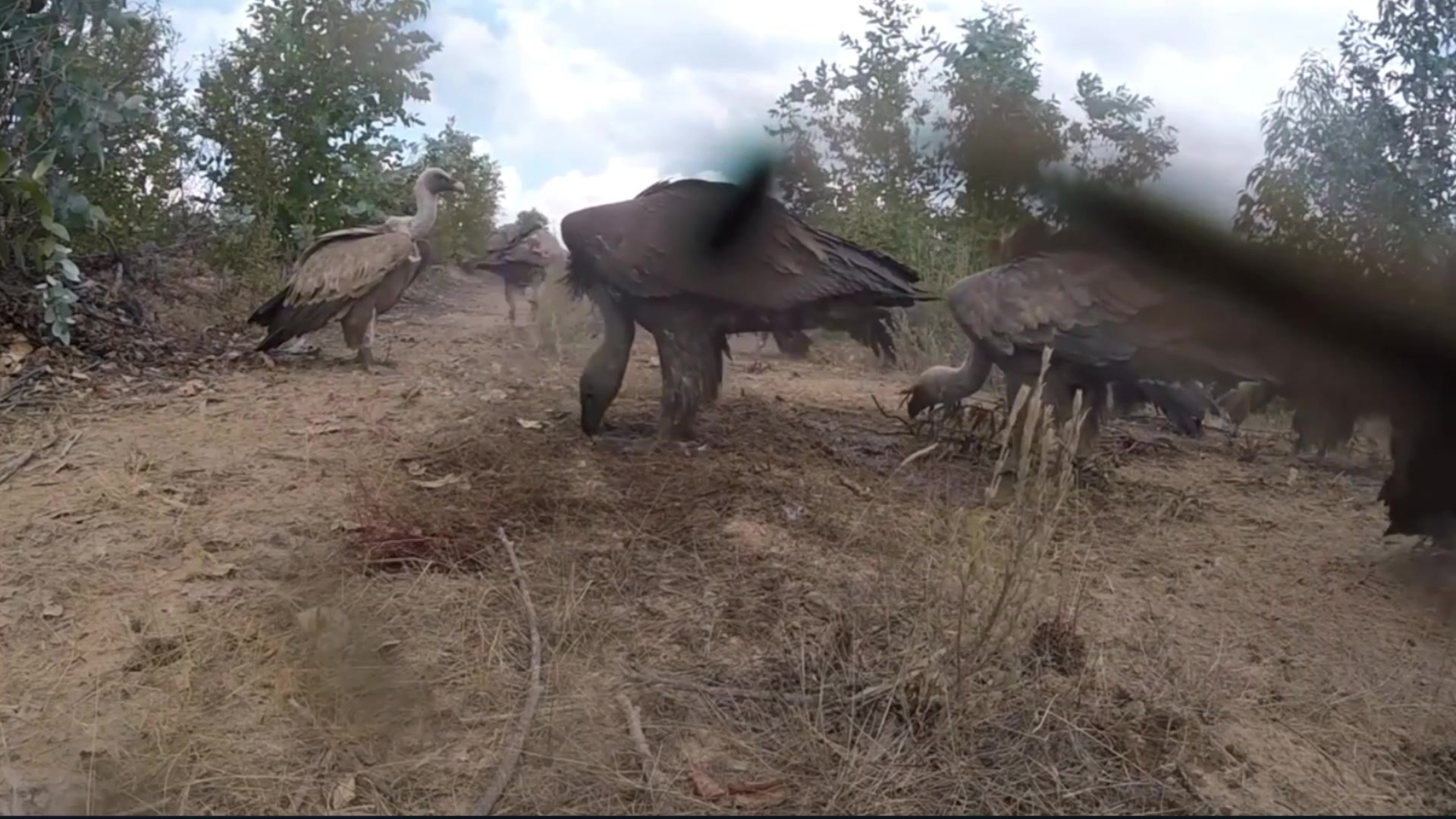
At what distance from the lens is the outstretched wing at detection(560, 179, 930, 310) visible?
5230 mm

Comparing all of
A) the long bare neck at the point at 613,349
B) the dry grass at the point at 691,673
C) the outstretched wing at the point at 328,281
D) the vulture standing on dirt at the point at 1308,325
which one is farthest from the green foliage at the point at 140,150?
the vulture standing on dirt at the point at 1308,325

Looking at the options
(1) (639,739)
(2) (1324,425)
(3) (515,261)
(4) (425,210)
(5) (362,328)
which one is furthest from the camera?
(3) (515,261)

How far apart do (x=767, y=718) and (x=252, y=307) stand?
7.66 meters

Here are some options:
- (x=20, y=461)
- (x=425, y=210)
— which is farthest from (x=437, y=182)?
(x=20, y=461)

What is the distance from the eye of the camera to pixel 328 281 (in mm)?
7344

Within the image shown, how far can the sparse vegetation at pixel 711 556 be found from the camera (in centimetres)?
289

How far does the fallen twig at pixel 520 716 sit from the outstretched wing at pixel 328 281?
402 cm

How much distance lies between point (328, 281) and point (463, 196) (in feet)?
5.34

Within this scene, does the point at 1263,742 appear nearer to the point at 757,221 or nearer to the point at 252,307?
the point at 757,221

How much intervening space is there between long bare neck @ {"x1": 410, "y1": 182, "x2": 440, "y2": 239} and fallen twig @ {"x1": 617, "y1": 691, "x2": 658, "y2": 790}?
595 cm

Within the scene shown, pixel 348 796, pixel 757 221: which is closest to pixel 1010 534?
pixel 348 796

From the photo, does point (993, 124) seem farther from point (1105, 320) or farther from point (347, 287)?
point (347, 287)

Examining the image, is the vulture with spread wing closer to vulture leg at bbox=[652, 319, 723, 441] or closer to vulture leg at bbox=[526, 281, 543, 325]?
vulture leg at bbox=[652, 319, 723, 441]

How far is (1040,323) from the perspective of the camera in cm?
529
